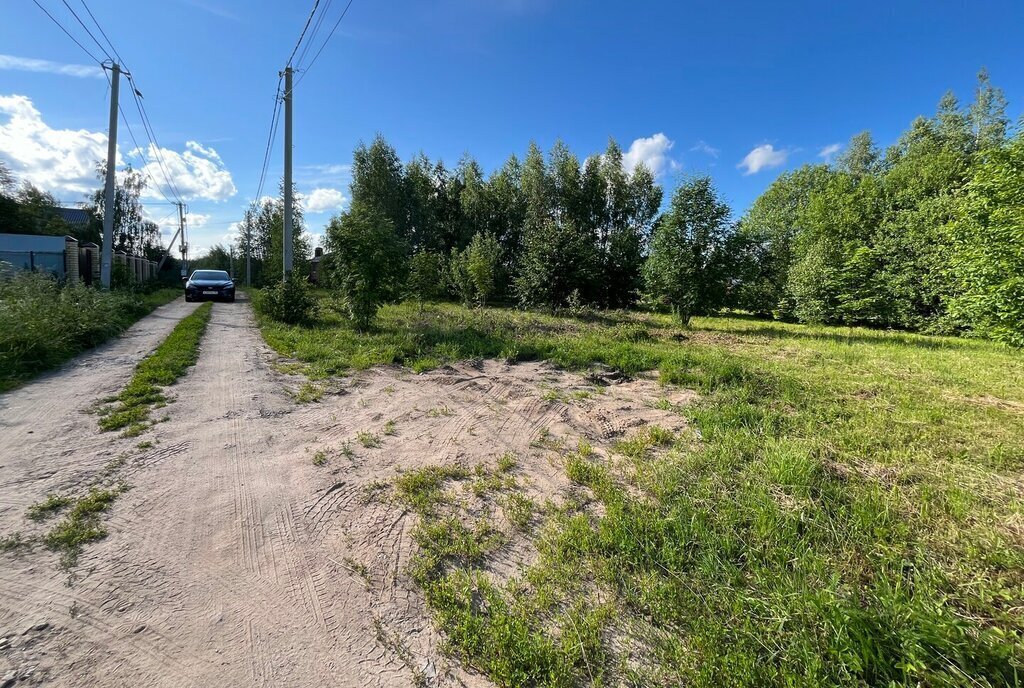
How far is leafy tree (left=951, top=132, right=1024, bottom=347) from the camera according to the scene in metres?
6.96

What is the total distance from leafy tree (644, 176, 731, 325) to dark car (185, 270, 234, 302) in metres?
20.7

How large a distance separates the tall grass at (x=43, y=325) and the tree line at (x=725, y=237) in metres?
5.05

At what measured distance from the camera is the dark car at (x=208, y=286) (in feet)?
66.5

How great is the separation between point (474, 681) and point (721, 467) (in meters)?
2.75

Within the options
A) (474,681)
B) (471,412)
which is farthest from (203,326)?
(474,681)

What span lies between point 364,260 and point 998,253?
12.9 metres

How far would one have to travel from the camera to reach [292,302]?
12.7 metres

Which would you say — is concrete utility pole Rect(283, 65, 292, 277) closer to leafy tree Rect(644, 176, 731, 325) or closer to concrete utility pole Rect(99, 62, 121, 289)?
concrete utility pole Rect(99, 62, 121, 289)

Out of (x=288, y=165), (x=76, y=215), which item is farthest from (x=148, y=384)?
(x=76, y=215)

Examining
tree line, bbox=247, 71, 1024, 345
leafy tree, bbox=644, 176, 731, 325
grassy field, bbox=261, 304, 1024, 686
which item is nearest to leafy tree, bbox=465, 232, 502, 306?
tree line, bbox=247, 71, 1024, 345

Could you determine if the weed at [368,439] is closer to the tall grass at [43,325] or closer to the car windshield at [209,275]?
the tall grass at [43,325]

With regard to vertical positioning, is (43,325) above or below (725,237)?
below

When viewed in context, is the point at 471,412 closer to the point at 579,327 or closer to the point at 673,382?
the point at 673,382

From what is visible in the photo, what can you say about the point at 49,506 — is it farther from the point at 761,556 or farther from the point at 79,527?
the point at 761,556
